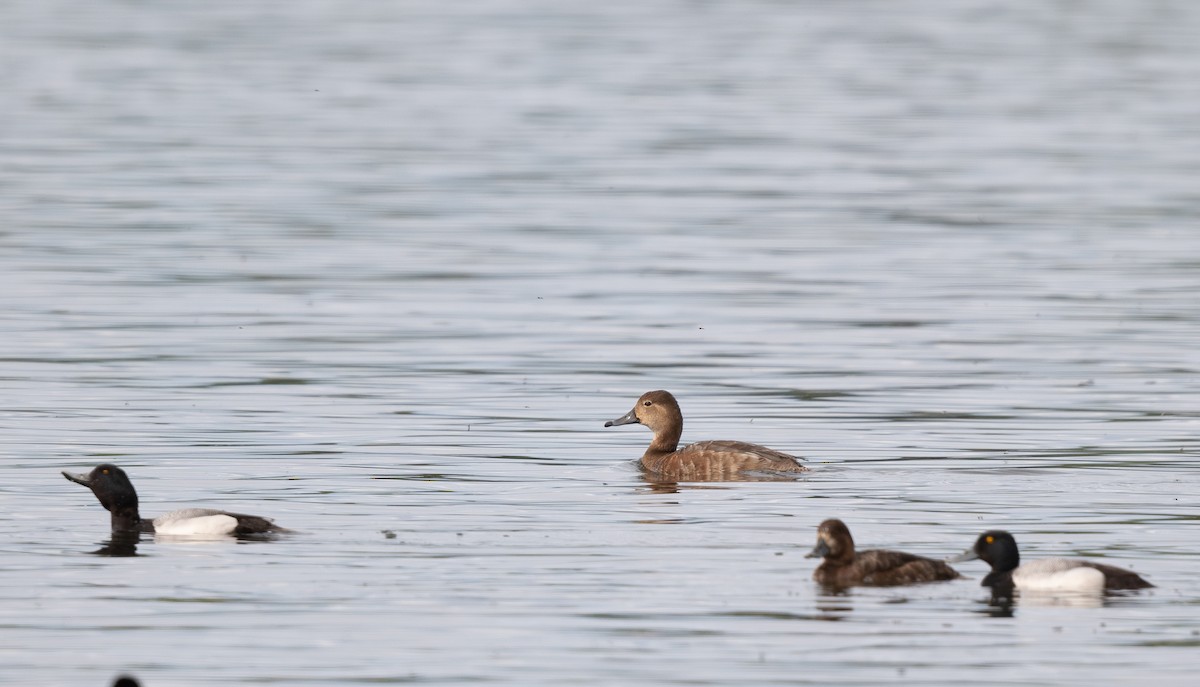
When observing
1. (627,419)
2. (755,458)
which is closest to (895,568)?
(755,458)

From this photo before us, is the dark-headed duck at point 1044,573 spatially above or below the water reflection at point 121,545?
above

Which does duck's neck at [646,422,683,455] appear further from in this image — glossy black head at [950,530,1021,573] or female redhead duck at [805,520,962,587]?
glossy black head at [950,530,1021,573]

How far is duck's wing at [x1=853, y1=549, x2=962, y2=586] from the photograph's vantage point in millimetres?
14664

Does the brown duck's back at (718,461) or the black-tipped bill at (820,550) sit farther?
the brown duck's back at (718,461)

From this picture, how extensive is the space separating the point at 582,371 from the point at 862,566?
1052 centimetres

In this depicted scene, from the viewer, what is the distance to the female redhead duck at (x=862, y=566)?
1466 cm

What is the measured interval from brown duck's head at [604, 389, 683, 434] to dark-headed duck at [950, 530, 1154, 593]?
597 cm

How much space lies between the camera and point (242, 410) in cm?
2230

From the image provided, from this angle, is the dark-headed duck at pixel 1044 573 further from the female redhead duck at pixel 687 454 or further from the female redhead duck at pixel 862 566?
the female redhead duck at pixel 687 454

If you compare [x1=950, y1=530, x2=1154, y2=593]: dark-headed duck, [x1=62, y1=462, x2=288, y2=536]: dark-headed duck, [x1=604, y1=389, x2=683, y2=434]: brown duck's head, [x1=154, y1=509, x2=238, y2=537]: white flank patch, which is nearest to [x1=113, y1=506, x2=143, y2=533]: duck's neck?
[x1=62, y1=462, x2=288, y2=536]: dark-headed duck

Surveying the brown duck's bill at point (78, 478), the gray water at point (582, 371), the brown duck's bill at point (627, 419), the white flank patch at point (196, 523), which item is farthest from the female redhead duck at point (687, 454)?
the brown duck's bill at point (78, 478)

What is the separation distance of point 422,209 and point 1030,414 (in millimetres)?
19443

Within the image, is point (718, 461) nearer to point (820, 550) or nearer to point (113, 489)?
point (820, 550)

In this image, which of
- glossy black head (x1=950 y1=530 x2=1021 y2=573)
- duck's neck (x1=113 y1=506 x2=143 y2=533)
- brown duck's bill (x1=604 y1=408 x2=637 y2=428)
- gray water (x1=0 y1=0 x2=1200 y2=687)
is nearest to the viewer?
gray water (x1=0 y1=0 x2=1200 y2=687)
